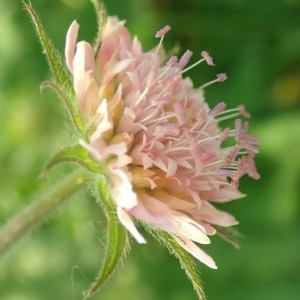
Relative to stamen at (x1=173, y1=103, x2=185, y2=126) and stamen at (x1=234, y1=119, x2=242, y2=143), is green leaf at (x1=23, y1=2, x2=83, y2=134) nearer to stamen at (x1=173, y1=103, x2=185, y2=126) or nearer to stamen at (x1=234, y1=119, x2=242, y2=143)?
stamen at (x1=173, y1=103, x2=185, y2=126)

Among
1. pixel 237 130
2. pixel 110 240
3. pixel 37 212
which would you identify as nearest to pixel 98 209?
pixel 37 212

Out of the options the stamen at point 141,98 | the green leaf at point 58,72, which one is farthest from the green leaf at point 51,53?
the stamen at point 141,98

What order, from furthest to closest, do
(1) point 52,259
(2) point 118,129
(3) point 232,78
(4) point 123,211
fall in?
1. (3) point 232,78
2. (1) point 52,259
3. (2) point 118,129
4. (4) point 123,211

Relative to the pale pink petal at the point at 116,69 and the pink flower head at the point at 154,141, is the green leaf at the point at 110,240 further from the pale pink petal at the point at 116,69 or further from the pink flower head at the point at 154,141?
the pale pink petal at the point at 116,69

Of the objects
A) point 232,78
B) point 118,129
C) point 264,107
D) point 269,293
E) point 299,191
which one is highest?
point 118,129

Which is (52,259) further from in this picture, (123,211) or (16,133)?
(123,211)

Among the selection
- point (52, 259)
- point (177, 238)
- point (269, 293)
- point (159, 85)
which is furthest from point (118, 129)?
point (269, 293)

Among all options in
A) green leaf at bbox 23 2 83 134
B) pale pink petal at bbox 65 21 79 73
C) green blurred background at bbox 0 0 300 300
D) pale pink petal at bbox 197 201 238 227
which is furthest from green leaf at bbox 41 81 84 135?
green blurred background at bbox 0 0 300 300
